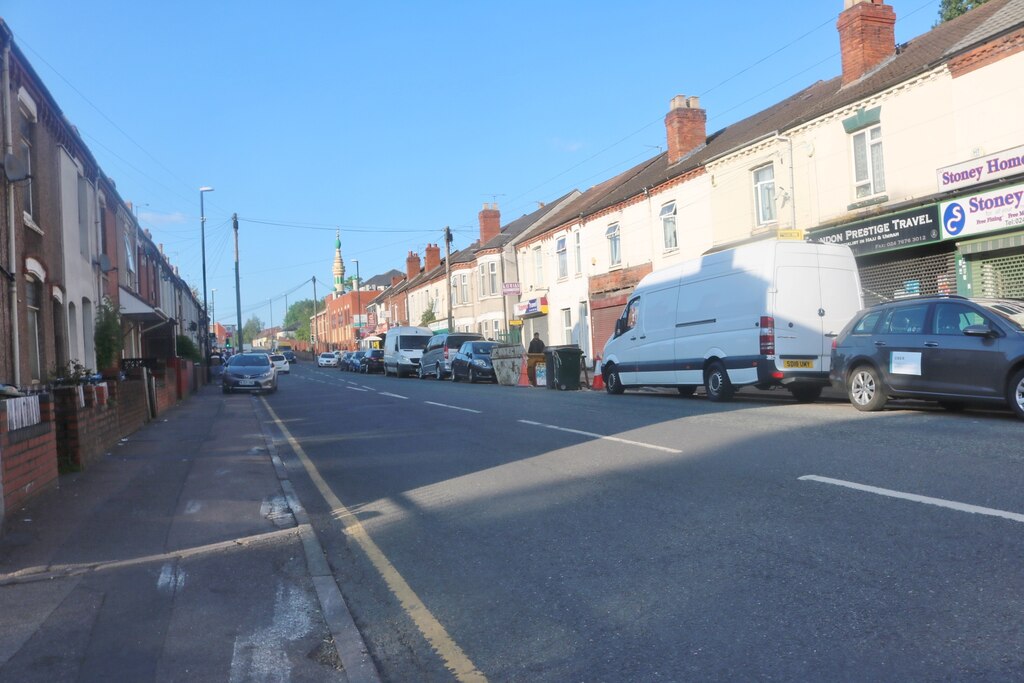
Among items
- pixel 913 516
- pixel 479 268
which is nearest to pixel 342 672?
pixel 913 516

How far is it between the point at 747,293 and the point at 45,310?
12.4 m

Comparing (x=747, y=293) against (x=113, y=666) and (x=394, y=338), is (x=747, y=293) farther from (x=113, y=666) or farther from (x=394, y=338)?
(x=394, y=338)

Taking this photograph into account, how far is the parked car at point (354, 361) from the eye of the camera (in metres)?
55.1

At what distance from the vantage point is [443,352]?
35719 mm

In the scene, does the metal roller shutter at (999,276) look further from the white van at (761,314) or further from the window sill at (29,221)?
the window sill at (29,221)

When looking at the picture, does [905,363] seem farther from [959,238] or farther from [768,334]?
[959,238]

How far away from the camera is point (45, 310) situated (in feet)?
48.9

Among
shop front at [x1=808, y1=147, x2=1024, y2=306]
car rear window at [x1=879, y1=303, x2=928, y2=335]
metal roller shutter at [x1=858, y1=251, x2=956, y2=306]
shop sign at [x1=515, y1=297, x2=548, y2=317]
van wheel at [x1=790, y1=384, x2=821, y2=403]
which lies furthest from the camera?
shop sign at [x1=515, y1=297, x2=548, y2=317]

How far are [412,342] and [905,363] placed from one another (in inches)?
1280

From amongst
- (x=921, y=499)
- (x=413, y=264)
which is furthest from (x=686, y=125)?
(x=413, y=264)

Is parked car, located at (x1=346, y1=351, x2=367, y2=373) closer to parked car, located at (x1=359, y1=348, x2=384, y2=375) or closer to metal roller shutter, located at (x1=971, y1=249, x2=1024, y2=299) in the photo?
parked car, located at (x1=359, y1=348, x2=384, y2=375)

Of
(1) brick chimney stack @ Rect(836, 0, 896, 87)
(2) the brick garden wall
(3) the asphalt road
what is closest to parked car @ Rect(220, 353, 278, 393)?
(3) the asphalt road

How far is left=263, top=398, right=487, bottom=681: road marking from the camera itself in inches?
162

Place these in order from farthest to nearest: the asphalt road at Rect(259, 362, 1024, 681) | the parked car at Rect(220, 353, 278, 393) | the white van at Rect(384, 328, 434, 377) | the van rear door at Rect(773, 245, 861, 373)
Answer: the white van at Rect(384, 328, 434, 377), the parked car at Rect(220, 353, 278, 393), the van rear door at Rect(773, 245, 861, 373), the asphalt road at Rect(259, 362, 1024, 681)
